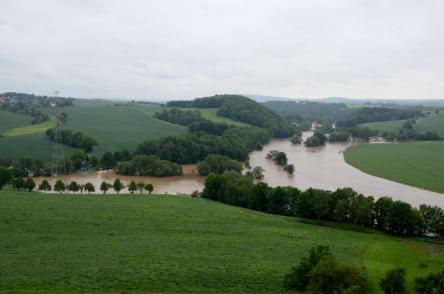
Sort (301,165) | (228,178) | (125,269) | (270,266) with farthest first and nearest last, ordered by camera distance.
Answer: (301,165), (228,178), (270,266), (125,269)

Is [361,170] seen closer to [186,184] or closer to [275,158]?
[275,158]

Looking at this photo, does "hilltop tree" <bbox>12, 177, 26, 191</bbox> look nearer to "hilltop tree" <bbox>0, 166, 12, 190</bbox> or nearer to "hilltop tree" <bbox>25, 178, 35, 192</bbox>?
"hilltop tree" <bbox>25, 178, 35, 192</bbox>

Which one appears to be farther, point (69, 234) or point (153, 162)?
point (153, 162)

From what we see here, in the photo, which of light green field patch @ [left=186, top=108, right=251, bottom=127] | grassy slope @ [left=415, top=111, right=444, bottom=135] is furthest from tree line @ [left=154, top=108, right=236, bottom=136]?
grassy slope @ [left=415, top=111, right=444, bottom=135]

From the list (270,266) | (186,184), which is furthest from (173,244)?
(186,184)

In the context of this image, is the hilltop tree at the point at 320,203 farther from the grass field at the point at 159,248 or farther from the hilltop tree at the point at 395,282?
the hilltop tree at the point at 395,282

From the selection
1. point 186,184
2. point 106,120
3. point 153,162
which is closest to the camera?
point 186,184
